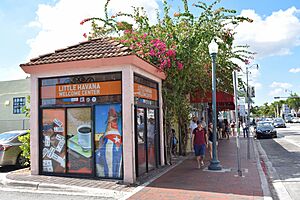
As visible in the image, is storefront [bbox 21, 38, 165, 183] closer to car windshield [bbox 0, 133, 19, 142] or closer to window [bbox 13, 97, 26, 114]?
car windshield [bbox 0, 133, 19, 142]

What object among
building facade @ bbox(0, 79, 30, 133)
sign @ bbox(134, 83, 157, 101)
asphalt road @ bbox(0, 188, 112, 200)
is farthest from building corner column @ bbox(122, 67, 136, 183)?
building facade @ bbox(0, 79, 30, 133)

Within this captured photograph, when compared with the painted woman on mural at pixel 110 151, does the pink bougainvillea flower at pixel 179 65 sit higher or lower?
higher

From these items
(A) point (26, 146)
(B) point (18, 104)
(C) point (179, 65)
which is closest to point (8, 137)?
(A) point (26, 146)

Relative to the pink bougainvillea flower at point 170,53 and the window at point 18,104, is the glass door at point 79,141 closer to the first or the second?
the pink bougainvillea flower at point 170,53

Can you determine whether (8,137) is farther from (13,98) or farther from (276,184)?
(13,98)

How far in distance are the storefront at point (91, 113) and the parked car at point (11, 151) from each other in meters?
2.13

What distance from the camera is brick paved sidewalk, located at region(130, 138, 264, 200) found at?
6957mm

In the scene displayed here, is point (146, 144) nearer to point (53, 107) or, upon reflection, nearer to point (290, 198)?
point (53, 107)

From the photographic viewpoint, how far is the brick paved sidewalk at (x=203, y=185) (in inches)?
274

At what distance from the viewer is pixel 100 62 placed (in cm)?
830

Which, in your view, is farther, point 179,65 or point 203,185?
point 179,65

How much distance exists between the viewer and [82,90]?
8.74 m

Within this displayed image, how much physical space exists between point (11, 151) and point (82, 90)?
13.5ft

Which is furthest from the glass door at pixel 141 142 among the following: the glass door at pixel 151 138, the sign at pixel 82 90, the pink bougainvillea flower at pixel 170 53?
the pink bougainvillea flower at pixel 170 53
